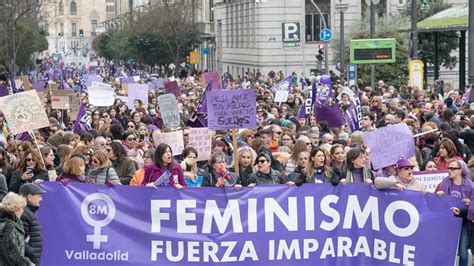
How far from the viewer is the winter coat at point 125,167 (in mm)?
13914

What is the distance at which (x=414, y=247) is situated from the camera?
1127 centimetres

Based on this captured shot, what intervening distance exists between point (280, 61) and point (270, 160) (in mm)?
53944

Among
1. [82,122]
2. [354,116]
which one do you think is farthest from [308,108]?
[82,122]

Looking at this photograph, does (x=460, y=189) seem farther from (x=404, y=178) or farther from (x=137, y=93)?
(x=137, y=93)

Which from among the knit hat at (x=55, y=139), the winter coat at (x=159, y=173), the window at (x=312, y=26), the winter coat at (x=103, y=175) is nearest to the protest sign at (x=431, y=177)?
the winter coat at (x=159, y=173)

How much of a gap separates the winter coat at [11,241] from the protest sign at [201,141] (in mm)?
5559

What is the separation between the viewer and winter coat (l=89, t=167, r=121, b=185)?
1281 cm

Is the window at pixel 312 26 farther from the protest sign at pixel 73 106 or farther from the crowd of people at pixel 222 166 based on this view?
the crowd of people at pixel 222 166

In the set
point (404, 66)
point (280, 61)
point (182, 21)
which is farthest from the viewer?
point (182, 21)

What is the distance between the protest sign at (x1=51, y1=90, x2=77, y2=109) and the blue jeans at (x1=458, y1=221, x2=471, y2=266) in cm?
1389

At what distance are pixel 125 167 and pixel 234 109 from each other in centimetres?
140

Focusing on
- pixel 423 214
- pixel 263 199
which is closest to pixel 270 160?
pixel 263 199

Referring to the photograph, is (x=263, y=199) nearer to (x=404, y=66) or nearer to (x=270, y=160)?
(x=270, y=160)

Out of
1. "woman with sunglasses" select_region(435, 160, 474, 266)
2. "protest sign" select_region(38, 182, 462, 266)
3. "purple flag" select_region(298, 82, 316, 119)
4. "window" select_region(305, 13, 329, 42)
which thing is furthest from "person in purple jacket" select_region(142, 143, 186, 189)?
"window" select_region(305, 13, 329, 42)
